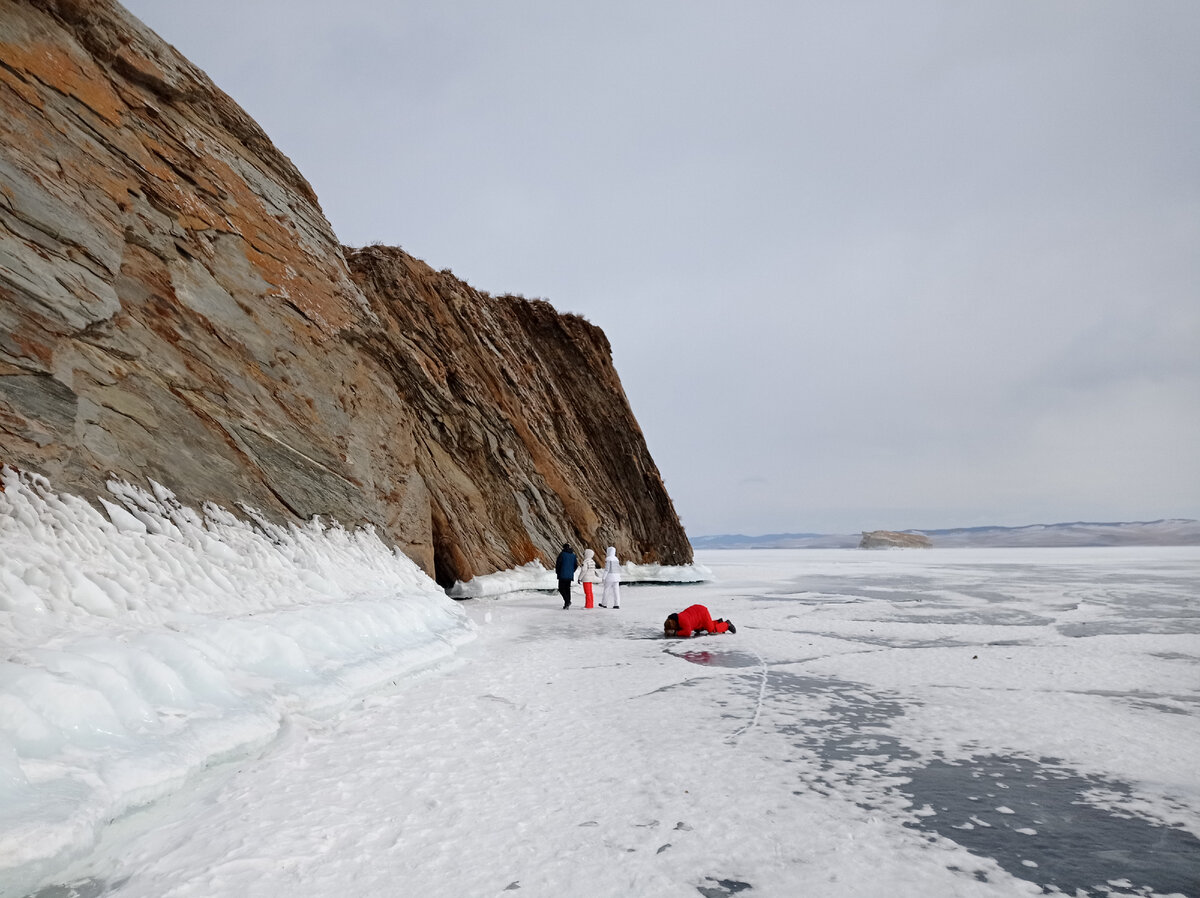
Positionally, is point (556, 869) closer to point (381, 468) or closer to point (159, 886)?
point (159, 886)

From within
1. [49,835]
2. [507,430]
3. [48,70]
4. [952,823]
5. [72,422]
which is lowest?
[952,823]

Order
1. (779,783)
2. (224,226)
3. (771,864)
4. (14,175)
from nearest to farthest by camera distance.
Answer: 1. (771,864)
2. (779,783)
3. (14,175)
4. (224,226)

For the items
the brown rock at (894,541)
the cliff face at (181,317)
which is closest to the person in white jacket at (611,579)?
the cliff face at (181,317)

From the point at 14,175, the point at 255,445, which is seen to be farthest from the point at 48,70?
the point at 255,445

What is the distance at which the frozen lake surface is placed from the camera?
10.6ft

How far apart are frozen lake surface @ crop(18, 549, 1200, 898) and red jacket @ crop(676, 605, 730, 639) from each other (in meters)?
2.57

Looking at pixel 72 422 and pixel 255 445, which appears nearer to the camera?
pixel 72 422

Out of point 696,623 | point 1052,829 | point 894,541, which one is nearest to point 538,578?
point 696,623

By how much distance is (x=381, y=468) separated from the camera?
1534 centimetres

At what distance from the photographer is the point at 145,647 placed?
529 centimetres

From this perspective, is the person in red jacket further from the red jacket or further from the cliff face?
the cliff face

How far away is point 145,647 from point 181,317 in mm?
6451

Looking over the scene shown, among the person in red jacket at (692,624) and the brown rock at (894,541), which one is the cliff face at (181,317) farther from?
the brown rock at (894,541)

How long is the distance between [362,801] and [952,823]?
135 inches
